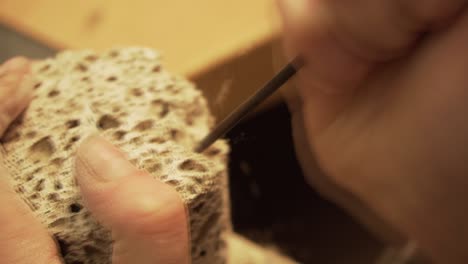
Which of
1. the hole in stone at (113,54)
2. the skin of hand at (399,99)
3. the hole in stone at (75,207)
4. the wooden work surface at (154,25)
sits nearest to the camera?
the skin of hand at (399,99)

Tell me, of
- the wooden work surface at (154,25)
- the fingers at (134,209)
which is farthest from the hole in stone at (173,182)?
the wooden work surface at (154,25)

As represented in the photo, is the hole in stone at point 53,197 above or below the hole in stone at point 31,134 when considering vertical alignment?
below

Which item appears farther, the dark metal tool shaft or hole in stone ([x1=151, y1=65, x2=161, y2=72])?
hole in stone ([x1=151, y1=65, x2=161, y2=72])

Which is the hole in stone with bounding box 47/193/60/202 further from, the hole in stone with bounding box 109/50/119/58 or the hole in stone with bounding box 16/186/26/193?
the hole in stone with bounding box 109/50/119/58

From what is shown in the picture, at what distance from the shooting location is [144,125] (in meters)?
0.33

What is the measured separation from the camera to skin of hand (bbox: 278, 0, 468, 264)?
0.63ft

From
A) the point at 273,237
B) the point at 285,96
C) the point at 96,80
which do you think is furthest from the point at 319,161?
the point at 273,237

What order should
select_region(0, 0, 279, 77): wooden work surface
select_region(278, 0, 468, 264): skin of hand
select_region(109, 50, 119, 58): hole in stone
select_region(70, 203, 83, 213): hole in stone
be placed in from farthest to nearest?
select_region(0, 0, 279, 77): wooden work surface, select_region(109, 50, 119, 58): hole in stone, select_region(70, 203, 83, 213): hole in stone, select_region(278, 0, 468, 264): skin of hand

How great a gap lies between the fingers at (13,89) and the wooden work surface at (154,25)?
Result: 0.64 feet

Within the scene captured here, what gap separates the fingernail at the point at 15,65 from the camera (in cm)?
37

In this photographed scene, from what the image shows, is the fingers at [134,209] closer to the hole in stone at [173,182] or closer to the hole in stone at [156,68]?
the hole in stone at [173,182]

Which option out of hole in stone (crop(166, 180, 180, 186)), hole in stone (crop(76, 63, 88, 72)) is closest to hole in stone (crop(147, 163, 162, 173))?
hole in stone (crop(166, 180, 180, 186))

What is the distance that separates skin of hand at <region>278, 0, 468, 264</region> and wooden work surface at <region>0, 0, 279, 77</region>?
0.91 feet

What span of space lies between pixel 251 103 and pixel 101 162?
0.09 m
